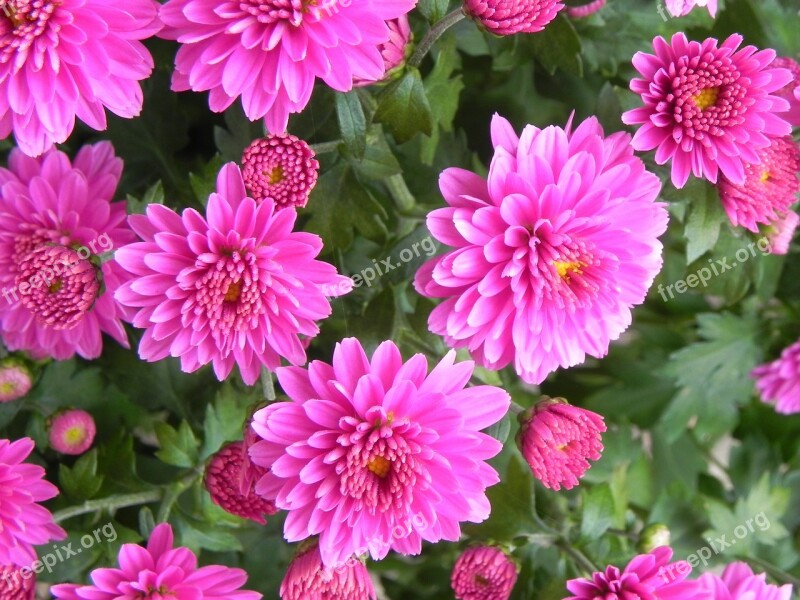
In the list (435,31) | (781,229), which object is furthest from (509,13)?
(781,229)

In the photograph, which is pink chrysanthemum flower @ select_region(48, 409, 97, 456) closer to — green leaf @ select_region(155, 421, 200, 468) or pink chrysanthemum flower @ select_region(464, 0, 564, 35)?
green leaf @ select_region(155, 421, 200, 468)

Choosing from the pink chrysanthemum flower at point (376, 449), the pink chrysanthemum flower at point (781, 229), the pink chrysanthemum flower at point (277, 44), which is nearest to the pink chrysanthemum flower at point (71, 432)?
the pink chrysanthemum flower at point (376, 449)

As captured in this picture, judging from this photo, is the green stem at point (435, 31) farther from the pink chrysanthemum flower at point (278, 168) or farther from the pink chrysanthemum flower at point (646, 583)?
the pink chrysanthemum flower at point (646, 583)

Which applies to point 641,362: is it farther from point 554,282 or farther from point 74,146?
point 74,146

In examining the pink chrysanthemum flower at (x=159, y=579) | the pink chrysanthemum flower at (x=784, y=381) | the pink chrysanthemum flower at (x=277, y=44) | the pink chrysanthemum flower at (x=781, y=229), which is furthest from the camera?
the pink chrysanthemum flower at (x=784, y=381)

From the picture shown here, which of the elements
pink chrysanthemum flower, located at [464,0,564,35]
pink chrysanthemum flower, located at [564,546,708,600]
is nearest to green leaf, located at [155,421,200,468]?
pink chrysanthemum flower, located at [564,546,708,600]

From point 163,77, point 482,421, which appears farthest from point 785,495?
point 163,77

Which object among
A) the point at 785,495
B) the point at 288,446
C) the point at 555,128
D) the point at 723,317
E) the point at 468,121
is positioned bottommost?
the point at 785,495
